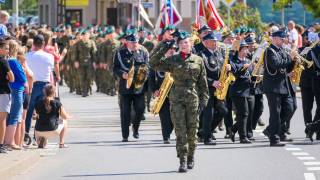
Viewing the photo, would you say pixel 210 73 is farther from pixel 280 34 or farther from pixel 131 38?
pixel 131 38

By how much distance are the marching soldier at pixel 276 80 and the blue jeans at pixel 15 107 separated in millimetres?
4217

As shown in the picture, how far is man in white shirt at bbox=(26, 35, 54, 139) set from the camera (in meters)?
20.8

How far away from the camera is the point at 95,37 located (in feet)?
139

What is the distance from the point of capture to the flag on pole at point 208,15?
89.5 feet

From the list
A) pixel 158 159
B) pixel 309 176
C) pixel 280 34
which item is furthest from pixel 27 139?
pixel 309 176

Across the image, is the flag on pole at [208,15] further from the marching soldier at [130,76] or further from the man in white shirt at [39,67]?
the man in white shirt at [39,67]

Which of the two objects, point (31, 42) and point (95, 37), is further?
point (95, 37)

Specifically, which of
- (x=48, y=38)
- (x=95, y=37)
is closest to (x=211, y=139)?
(x=48, y=38)

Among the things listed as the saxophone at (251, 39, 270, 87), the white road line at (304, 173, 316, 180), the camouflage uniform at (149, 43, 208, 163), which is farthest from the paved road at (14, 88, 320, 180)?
the saxophone at (251, 39, 270, 87)

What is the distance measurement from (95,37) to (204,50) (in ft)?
71.7

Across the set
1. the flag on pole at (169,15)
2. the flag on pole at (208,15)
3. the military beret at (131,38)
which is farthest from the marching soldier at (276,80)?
the flag on pole at (169,15)

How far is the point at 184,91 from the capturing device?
16875 mm

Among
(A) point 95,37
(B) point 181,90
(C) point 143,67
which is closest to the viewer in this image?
(B) point 181,90

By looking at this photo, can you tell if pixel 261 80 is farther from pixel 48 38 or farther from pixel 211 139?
pixel 48 38
